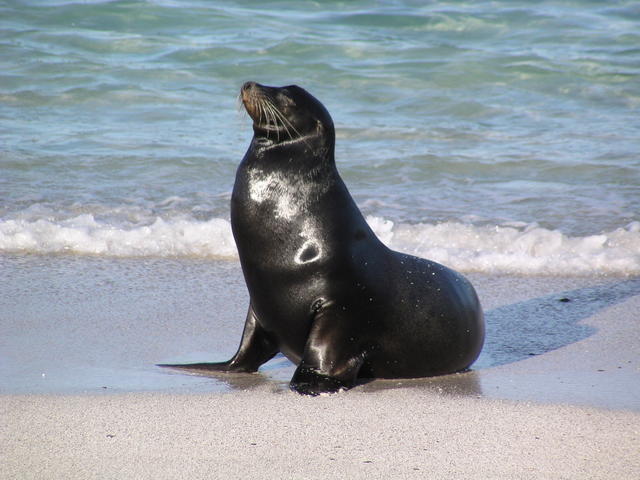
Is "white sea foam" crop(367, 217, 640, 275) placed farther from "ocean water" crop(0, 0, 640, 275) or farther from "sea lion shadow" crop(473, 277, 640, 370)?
"sea lion shadow" crop(473, 277, 640, 370)

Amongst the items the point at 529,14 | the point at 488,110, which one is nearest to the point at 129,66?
the point at 488,110

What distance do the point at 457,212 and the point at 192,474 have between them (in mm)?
5727

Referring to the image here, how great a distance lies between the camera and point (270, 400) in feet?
14.5

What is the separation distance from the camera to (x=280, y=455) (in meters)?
3.65

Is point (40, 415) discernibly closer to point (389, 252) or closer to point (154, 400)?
point (154, 400)

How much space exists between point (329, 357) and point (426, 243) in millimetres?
3359

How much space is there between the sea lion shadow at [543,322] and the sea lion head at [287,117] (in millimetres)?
1442

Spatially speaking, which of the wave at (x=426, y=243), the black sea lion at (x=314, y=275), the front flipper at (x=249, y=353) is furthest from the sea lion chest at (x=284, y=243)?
the wave at (x=426, y=243)

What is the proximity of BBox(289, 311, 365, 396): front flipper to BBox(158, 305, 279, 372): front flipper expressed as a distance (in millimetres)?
333

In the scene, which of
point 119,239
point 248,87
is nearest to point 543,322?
point 248,87

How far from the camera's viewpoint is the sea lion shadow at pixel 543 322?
17.9 ft

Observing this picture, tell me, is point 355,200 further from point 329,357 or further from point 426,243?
point 329,357

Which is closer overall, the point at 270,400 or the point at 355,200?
the point at 270,400

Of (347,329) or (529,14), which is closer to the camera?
(347,329)
